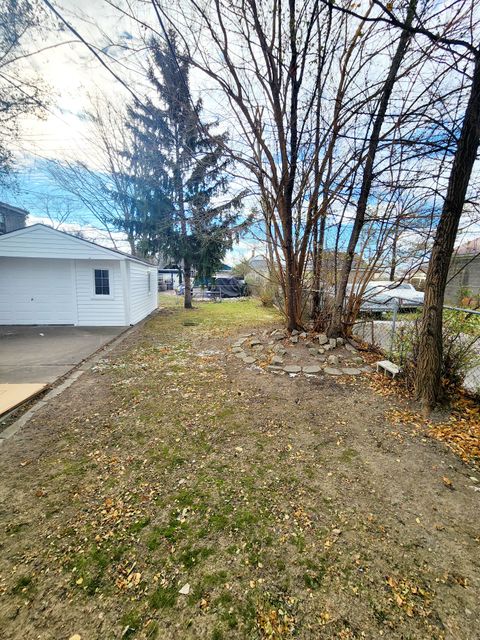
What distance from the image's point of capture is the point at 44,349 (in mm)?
5906

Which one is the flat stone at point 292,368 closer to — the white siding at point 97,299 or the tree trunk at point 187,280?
the white siding at point 97,299

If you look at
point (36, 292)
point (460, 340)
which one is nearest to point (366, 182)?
point (460, 340)

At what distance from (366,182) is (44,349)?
7309 millimetres

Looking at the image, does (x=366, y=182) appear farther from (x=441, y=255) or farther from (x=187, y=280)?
(x=187, y=280)

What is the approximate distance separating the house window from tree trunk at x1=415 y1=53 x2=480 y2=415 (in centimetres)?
837

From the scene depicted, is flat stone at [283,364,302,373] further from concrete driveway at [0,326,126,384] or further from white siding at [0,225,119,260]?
white siding at [0,225,119,260]

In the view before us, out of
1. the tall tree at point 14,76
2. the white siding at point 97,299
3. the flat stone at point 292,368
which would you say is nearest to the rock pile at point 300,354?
the flat stone at point 292,368

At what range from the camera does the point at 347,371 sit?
4.52 metres

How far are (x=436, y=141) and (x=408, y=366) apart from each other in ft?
9.01

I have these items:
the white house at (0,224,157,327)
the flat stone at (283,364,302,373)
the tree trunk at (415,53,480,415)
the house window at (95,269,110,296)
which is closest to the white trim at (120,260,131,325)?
the white house at (0,224,157,327)

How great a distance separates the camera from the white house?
7883mm

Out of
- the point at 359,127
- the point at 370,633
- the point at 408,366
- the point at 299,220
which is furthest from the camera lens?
the point at 299,220

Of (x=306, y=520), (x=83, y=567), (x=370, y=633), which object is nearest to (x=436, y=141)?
(x=306, y=520)

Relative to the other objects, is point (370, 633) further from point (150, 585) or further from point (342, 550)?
point (150, 585)
